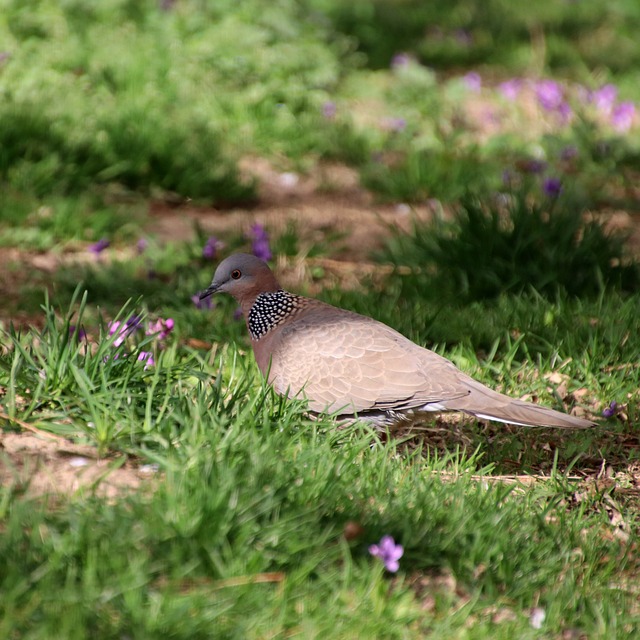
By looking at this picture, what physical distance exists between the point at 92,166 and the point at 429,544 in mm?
4522

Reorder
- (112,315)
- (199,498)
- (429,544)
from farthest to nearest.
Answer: (112,315)
(429,544)
(199,498)

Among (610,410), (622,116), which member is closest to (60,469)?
(610,410)

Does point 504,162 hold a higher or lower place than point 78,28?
lower

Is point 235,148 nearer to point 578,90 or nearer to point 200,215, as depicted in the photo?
point 200,215

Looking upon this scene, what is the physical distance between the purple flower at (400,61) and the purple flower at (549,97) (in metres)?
1.34

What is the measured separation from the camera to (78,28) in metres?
8.48

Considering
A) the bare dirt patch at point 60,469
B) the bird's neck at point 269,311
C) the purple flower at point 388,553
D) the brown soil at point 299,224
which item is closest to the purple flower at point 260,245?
the brown soil at point 299,224

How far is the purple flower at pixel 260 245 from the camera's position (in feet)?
18.7

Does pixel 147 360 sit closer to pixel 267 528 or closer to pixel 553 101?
pixel 267 528

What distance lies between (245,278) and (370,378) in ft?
2.96

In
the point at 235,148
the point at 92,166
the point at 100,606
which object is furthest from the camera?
the point at 235,148

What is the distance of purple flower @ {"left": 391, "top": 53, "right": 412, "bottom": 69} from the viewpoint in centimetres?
961

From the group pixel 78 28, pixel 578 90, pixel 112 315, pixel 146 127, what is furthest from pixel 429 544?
pixel 578 90

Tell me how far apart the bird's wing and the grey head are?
0.47 m
